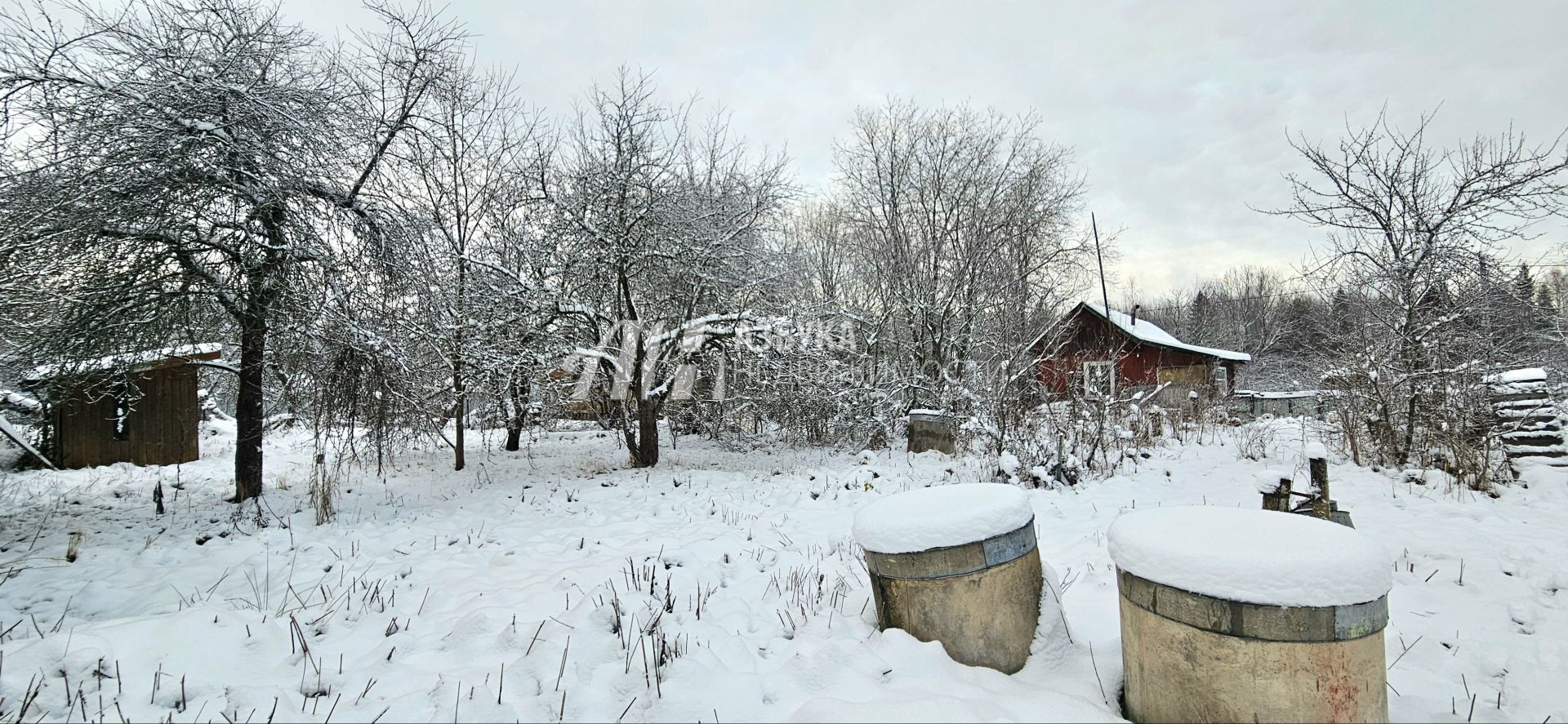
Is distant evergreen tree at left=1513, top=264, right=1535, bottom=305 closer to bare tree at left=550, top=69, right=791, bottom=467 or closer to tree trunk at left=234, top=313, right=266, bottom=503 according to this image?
bare tree at left=550, top=69, right=791, bottom=467

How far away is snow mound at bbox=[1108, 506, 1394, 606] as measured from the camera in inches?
77.9

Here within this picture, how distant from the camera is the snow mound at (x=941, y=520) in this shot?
272 centimetres

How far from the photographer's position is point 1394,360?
8086mm

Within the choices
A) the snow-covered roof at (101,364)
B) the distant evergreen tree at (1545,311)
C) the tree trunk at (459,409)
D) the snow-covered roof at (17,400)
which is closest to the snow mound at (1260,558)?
the snow-covered roof at (101,364)

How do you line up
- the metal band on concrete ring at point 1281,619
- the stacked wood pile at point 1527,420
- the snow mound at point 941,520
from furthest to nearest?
the stacked wood pile at point 1527,420 → the snow mound at point 941,520 → the metal band on concrete ring at point 1281,619

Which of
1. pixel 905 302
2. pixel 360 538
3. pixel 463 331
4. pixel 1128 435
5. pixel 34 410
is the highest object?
pixel 905 302

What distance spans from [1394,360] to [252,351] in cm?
1377

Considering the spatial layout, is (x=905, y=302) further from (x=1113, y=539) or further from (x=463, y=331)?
(x=1113, y=539)

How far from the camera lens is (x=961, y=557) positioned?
8.99 ft

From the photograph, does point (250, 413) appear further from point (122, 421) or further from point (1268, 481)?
point (1268, 481)

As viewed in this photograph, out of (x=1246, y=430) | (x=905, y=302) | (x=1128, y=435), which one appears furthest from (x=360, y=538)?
(x=1246, y=430)

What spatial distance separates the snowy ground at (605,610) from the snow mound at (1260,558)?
2.10ft

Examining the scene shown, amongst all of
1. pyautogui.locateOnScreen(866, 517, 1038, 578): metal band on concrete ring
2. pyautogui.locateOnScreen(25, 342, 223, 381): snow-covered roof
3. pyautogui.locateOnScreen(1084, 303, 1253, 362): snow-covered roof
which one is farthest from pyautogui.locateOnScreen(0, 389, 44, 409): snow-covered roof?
pyautogui.locateOnScreen(1084, 303, 1253, 362): snow-covered roof

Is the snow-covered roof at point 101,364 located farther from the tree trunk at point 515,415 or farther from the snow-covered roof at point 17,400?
the snow-covered roof at point 17,400
